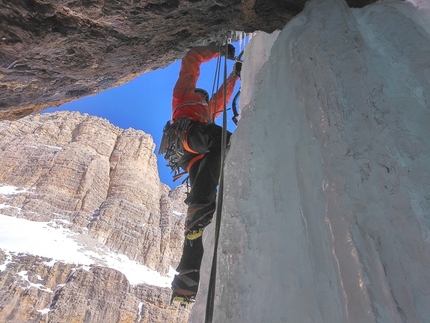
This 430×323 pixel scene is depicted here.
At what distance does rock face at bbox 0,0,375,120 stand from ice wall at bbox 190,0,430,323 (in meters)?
0.42

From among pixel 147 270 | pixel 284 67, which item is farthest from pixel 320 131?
pixel 147 270

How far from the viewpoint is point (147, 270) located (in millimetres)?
28672

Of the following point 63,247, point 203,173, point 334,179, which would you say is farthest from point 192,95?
point 63,247

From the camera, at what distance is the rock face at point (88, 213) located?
870 inches

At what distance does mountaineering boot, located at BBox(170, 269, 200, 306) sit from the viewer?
2.96 meters

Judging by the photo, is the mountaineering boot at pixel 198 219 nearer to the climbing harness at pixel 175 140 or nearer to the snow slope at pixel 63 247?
the climbing harness at pixel 175 140

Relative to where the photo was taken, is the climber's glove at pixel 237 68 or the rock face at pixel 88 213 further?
the rock face at pixel 88 213

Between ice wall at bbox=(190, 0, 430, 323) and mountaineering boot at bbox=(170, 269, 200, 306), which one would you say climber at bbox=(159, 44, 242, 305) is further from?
ice wall at bbox=(190, 0, 430, 323)

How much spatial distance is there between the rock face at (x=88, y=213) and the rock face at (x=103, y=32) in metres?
A: 21.1

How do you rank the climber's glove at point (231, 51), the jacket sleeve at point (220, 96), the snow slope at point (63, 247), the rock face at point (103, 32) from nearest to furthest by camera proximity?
the rock face at point (103, 32) < the climber's glove at point (231, 51) < the jacket sleeve at point (220, 96) < the snow slope at point (63, 247)

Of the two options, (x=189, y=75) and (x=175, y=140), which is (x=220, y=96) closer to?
(x=189, y=75)

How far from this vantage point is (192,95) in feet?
10.7

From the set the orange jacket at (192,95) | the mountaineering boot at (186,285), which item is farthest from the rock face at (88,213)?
the orange jacket at (192,95)

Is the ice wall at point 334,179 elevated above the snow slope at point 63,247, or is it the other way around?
the snow slope at point 63,247
